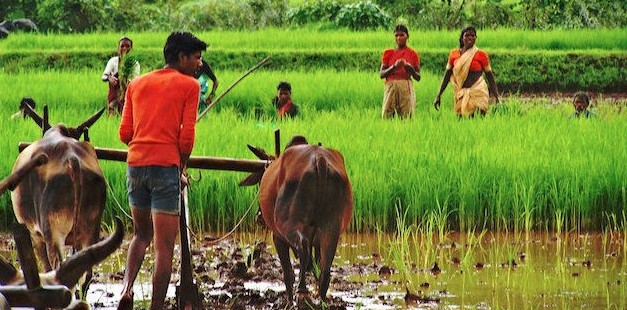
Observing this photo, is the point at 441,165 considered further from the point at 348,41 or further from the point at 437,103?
the point at 348,41

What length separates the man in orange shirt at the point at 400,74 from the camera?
11.9 m

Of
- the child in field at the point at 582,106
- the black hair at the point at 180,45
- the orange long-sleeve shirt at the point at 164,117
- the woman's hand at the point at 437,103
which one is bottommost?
the child in field at the point at 582,106

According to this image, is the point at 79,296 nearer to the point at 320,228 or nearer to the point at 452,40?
the point at 320,228

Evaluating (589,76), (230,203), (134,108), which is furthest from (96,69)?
(134,108)

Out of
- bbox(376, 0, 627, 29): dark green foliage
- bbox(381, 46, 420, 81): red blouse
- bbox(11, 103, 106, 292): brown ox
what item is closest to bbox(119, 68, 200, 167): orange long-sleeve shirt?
bbox(11, 103, 106, 292): brown ox

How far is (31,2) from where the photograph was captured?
2720cm

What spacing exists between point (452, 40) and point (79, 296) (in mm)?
15473

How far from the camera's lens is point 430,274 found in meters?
7.30

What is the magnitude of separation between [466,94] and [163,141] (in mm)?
6820

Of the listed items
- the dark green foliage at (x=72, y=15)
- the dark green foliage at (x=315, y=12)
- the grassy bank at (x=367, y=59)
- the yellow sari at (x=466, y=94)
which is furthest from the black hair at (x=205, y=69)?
the dark green foliage at (x=72, y=15)

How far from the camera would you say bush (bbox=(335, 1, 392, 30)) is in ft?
79.5

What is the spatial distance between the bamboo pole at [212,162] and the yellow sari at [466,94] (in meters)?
5.27

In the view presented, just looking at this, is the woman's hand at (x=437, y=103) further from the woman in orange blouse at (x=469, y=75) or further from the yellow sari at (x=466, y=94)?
the yellow sari at (x=466, y=94)

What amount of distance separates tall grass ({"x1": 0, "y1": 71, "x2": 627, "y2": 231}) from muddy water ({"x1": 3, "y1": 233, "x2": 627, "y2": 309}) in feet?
0.91
